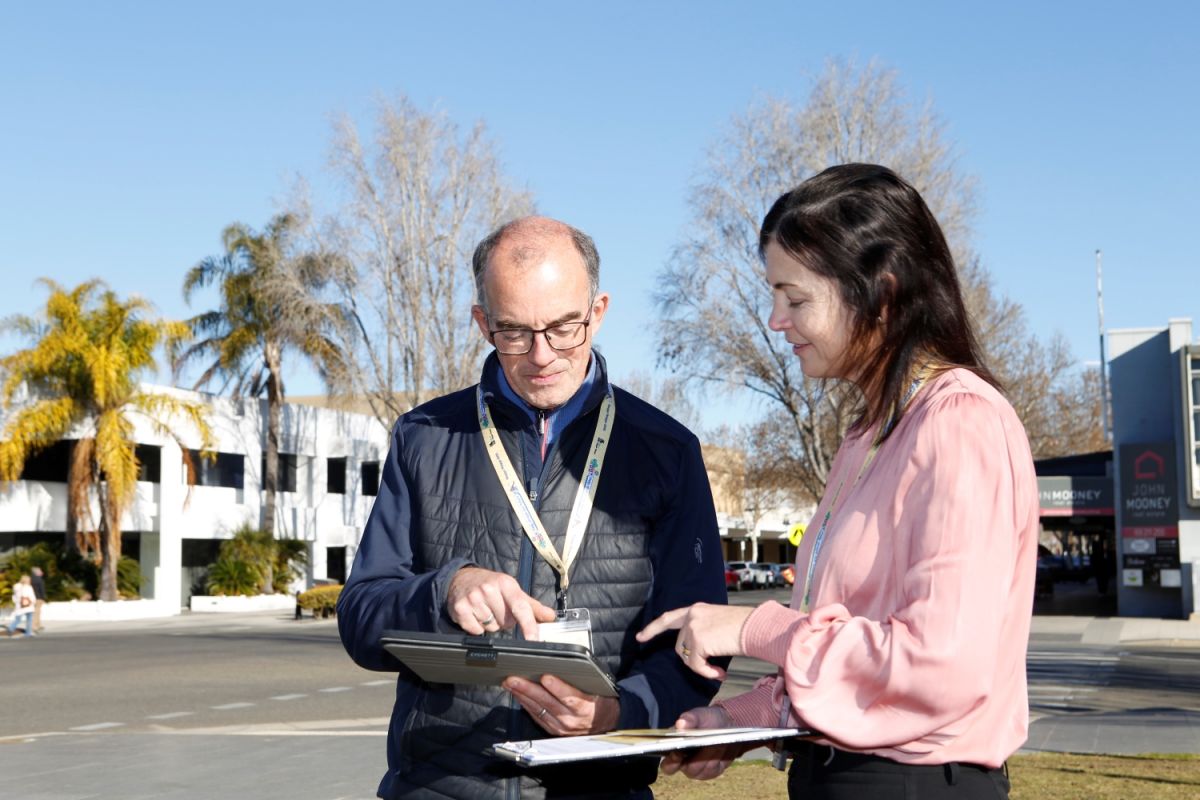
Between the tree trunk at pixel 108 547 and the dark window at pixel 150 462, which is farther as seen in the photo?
the dark window at pixel 150 462

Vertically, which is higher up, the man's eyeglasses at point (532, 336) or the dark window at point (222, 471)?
the dark window at point (222, 471)

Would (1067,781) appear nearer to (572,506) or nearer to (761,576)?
(572,506)

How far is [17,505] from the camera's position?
3703 centimetres

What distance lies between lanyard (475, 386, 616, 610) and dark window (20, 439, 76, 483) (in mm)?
39652

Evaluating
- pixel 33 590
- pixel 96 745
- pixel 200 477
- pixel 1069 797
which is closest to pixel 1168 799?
pixel 1069 797

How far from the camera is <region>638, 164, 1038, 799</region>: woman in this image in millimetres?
2037

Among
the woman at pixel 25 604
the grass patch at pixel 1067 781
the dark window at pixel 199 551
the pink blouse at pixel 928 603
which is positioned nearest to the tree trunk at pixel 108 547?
the woman at pixel 25 604

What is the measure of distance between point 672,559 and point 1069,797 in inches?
231

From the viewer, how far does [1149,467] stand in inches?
1350

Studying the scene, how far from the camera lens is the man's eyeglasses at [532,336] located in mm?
3088

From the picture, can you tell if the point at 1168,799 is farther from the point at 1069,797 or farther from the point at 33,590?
the point at 33,590

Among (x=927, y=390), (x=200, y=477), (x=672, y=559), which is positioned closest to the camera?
(x=927, y=390)

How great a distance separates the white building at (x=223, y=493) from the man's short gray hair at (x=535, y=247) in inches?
1460

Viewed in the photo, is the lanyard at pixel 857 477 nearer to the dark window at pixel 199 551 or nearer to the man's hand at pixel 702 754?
the man's hand at pixel 702 754
